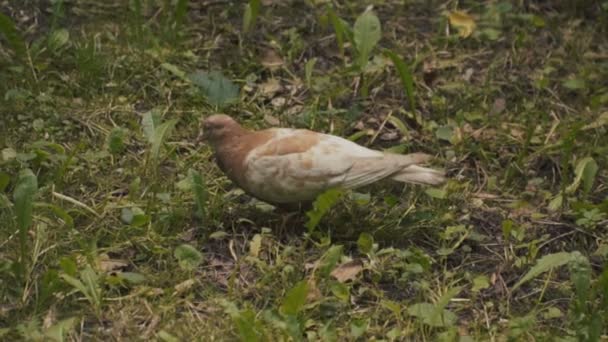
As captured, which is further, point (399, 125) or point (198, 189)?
point (399, 125)

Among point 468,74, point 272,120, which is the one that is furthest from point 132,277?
point 468,74

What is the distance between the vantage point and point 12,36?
17.4 ft

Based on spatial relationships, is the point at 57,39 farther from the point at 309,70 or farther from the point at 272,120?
the point at 309,70

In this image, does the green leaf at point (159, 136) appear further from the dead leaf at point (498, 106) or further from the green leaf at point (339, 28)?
the dead leaf at point (498, 106)

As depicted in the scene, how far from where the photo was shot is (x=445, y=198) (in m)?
4.83

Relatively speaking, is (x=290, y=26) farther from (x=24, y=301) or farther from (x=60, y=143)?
(x=24, y=301)

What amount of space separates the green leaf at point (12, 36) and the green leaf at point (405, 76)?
1742 millimetres

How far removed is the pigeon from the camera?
4.39 metres

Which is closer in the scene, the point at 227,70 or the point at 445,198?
the point at 445,198

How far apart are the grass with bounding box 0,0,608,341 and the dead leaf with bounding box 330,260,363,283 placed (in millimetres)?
14

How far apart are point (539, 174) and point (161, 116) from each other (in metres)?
1.75

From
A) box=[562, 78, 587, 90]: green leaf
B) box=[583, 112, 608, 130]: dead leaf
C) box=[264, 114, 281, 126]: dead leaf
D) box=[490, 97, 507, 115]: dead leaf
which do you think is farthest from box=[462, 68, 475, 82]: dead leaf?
box=[264, 114, 281, 126]: dead leaf

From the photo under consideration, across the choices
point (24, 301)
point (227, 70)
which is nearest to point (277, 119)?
point (227, 70)

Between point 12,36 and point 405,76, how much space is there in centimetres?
184
